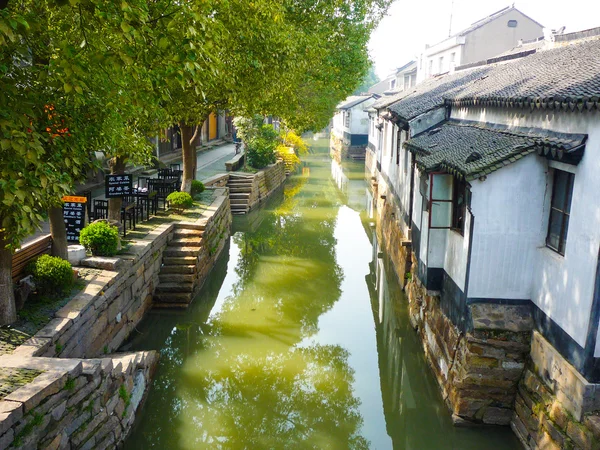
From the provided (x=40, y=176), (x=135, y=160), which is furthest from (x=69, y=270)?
(x=40, y=176)

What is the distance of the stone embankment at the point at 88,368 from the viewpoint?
5773 mm

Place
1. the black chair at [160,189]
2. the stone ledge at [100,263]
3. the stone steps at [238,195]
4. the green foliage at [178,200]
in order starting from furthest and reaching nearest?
the stone steps at [238,195], the black chair at [160,189], the green foliage at [178,200], the stone ledge at [100,263]

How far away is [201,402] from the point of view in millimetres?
9352

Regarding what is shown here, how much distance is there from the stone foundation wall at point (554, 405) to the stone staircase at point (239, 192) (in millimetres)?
18047

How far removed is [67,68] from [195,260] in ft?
27.9

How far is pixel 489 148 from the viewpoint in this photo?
831 cm

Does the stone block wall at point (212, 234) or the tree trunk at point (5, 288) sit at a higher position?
the tree trunk at point (5, 288)

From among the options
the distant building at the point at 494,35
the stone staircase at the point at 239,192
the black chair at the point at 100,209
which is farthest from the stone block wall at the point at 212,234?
the distant building at the point at 494,35

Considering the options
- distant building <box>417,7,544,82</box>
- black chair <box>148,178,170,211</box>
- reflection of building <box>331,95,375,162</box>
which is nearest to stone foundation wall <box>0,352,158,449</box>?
black chair <box>148,178,170,211</box>

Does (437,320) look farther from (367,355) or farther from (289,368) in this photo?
(289,368)

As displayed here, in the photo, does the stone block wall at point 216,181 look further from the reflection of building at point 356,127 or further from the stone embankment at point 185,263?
the reflection of building at point 356,127

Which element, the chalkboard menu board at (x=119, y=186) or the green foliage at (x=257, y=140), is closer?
the chalkboard menu board at (x=119, y=186)

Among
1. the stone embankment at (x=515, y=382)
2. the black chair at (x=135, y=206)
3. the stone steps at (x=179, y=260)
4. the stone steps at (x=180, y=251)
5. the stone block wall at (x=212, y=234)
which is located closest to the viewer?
the stone embankment at (x=515, y=382)

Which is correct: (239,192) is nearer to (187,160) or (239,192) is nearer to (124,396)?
(187,160)
